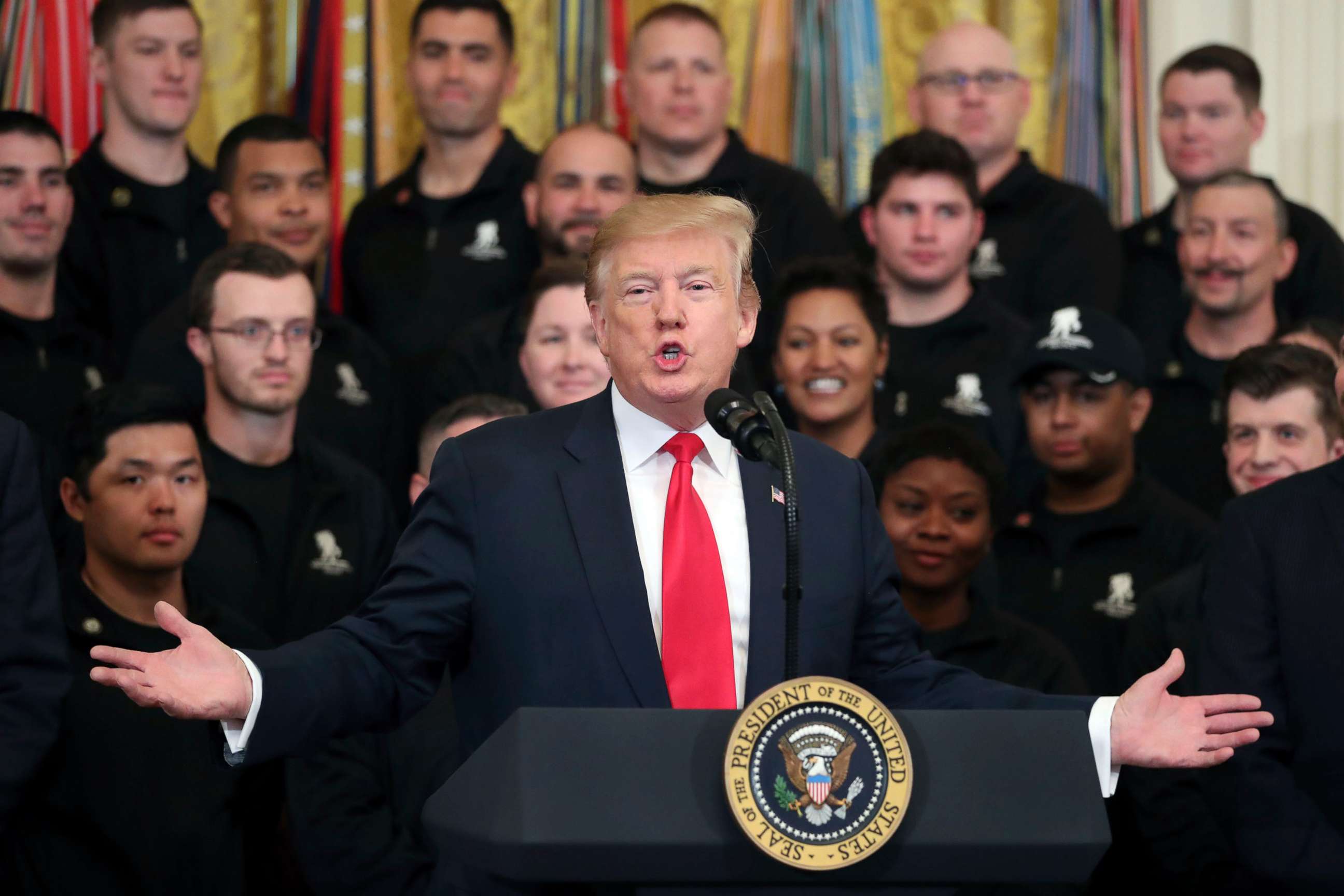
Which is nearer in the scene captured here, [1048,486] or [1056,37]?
[1048,486]

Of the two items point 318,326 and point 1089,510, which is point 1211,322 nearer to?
point 1089,510

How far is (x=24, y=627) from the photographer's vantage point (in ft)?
10.2

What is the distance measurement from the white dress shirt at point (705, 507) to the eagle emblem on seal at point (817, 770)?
454 millimetres

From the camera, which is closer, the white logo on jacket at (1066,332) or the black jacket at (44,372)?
the white logo on jacket at (1066,332)

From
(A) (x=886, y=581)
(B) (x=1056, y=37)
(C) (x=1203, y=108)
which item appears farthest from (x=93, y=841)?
(B) (x=1056, y=37)

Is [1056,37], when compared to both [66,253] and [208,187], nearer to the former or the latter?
[208,187]

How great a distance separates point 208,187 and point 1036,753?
4.17m

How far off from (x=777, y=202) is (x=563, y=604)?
3.36 m

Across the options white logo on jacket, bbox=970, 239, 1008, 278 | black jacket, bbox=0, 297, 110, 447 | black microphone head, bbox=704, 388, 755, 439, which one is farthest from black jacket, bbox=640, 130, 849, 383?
black microphone head, bbox=704, 388, 755, 439

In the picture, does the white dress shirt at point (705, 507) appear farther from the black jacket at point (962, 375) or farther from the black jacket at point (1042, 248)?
the black jacket at point (1042, 248)

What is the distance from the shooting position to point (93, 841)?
11.8 ft

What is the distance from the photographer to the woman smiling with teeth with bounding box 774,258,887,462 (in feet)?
15.1

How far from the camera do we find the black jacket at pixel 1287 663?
303cm

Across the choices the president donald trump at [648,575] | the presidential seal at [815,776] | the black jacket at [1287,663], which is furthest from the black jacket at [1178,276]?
the presidential seal at [815,776]
